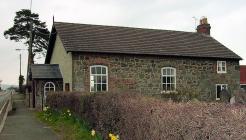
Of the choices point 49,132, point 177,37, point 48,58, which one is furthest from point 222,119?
point 48,58

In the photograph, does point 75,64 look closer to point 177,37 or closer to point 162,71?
point 162,71

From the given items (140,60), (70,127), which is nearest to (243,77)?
(140,60)

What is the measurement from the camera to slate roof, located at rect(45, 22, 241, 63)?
27.5m

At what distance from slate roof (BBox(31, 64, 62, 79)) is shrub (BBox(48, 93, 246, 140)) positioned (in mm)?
15818

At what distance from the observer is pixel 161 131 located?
20.1 ft

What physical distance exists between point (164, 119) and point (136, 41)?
2394 cm

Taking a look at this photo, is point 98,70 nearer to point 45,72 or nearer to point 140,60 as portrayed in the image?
point 140,60

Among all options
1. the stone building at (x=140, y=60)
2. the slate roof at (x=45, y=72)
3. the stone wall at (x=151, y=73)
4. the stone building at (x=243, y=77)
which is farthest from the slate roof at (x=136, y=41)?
the stone building at (x=243, y=77)

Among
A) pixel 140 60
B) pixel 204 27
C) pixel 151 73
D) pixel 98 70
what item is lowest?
pixel 151 73

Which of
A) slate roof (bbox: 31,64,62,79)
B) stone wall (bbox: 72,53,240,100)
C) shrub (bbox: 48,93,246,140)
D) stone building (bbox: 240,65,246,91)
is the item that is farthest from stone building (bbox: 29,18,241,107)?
stone building (bbox: 240,65,246,91)

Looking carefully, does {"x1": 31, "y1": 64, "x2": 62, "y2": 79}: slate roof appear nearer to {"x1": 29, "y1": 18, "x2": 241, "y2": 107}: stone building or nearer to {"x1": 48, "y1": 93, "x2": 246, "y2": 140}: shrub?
{"x1": 29, "y1": 18, "x2": 241, "y2": 107}: stone building

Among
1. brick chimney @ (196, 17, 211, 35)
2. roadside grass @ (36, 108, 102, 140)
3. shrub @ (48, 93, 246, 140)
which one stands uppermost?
brick chimney @ (196, 17, 211, 35)

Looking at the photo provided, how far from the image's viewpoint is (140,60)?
92.0 feet

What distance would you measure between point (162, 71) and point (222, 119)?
957 inches
